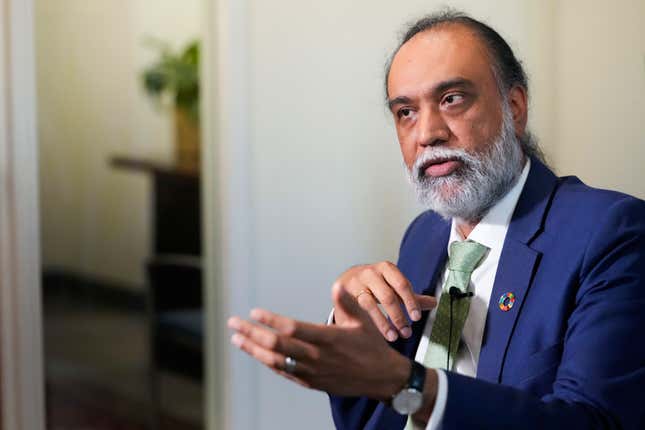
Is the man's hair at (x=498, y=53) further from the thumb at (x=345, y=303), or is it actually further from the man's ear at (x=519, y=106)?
the thumb at (x=345, y=303)

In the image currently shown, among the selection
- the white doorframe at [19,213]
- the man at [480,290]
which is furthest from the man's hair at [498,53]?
the white doorframe at [19,213]

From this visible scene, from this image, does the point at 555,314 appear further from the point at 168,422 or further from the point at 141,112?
the point at 141,112

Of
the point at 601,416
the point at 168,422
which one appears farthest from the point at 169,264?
the point at 601,416

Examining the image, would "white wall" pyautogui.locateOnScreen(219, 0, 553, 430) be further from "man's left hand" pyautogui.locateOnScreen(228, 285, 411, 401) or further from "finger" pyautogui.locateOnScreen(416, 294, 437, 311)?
"man's left hand" pyautogui.locateOnScreen(228, 285, 411, 401)

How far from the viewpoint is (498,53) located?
4.47ft

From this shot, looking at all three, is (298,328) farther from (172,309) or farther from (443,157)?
(172,309)

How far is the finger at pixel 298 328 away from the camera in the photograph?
1.00m

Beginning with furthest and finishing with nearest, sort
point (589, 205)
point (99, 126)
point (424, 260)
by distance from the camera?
point (99, 126) < point (424, 260) < point (589, 205)

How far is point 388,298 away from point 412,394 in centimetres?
30

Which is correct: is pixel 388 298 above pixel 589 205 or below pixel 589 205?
below

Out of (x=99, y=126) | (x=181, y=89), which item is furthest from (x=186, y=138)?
(x=99, y=126)

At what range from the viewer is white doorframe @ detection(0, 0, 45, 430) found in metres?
2.45

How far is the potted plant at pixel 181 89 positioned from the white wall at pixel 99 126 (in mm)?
135

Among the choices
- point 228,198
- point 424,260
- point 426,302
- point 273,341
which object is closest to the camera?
point 273,341
